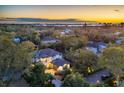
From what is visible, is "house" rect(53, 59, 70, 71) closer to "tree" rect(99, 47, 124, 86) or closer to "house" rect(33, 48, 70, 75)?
"house" rect(33, 48, 70, 75)

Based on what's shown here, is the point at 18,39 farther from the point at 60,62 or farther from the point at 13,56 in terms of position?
the point at 60,62

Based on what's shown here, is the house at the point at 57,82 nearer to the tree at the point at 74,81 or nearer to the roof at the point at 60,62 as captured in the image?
the tree at the point at 74,81

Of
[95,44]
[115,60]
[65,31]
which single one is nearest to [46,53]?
[65,31]

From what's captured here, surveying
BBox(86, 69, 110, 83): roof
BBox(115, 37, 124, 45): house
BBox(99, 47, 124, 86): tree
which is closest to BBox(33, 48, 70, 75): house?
BBox(86, 69, 110, 83): roof

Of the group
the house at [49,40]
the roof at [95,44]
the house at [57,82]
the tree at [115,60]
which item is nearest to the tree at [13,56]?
the house at [49,40]

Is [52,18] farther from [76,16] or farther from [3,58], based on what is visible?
[3,58]
